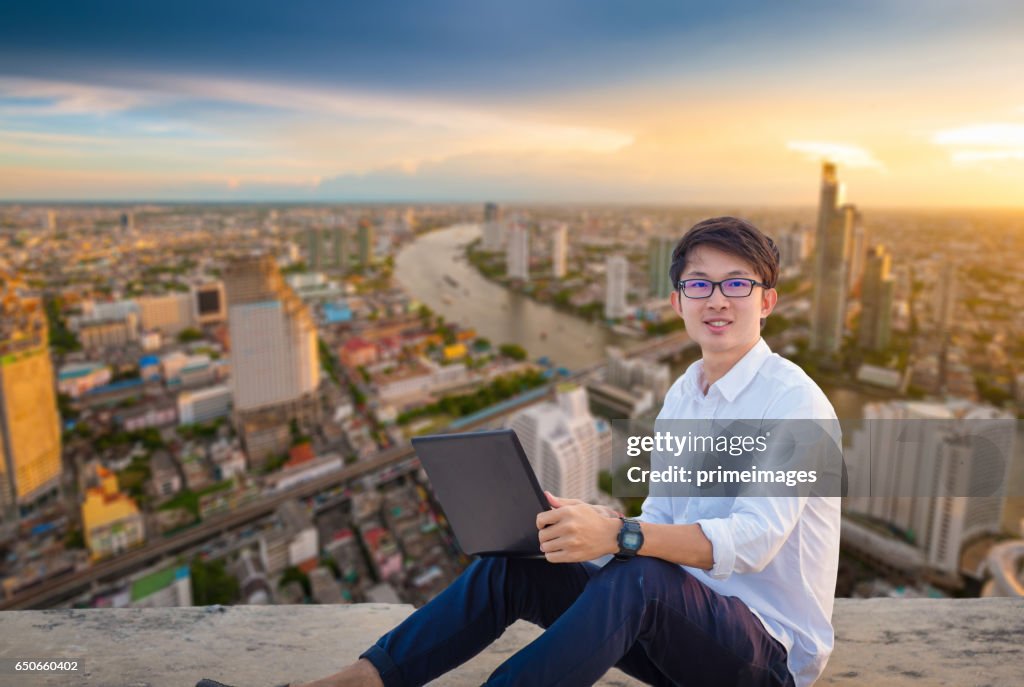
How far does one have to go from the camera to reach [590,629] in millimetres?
389

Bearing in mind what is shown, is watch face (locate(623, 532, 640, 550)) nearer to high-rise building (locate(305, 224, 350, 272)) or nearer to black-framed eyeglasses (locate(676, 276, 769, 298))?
black-framed eyeglasses (locate(676, 276, 769, 298))

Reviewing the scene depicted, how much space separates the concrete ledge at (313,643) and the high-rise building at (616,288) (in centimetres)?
910

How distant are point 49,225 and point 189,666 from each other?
7.53 metres

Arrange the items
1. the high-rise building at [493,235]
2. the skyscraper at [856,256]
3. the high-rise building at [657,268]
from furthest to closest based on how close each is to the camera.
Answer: the high-rise building at [493,235]
the high-rise building at [657,268]
the skyscraper at [856,256]

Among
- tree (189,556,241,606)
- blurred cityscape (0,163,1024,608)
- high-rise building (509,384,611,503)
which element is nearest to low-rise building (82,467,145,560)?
blurred cityscape (0,163,1024,608)

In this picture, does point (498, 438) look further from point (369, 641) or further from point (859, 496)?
point (859, 496)

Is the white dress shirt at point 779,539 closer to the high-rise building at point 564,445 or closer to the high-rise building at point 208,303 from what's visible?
the high-rise building at point 564,445

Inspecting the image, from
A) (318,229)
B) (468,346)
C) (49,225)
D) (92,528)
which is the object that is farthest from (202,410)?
A: (318,229)

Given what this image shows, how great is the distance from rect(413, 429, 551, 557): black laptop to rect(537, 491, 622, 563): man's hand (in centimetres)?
3

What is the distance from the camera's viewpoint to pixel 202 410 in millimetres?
5852

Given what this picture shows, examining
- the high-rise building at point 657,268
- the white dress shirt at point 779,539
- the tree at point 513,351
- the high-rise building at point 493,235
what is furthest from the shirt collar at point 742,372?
the high-rise building at point 493,235

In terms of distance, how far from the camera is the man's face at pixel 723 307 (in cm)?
49

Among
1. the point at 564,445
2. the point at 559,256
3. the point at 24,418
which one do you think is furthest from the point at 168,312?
the point at 559,256

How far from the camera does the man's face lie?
486 mm
